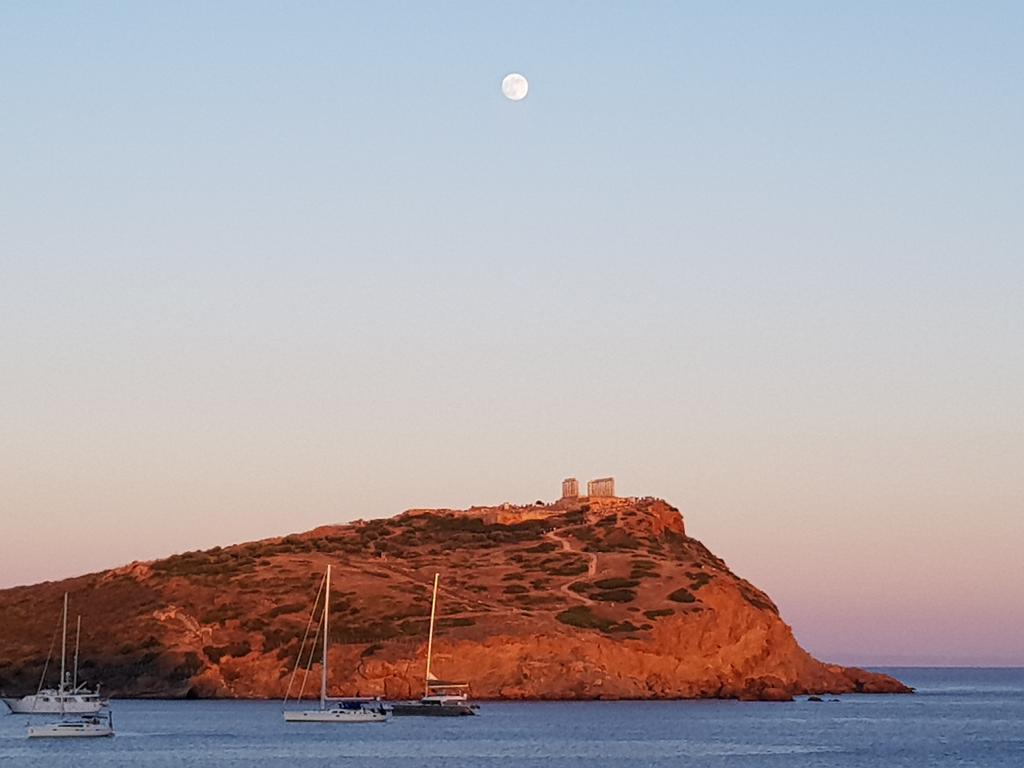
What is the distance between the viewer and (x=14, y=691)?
428 ft

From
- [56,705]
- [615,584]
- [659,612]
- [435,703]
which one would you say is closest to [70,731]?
[56,705]

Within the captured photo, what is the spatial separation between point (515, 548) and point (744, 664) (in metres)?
30.3

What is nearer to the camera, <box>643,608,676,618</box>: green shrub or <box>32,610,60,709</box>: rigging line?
<box>32,610,60,709</box>: rigging line

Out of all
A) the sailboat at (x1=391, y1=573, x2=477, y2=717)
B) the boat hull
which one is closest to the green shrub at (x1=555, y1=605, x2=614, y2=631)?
the sailboat at (x1=391, y1=573, x2=477, y2=717)

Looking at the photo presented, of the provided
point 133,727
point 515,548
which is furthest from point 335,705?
point 515,548

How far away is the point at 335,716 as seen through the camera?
10019 centimetres

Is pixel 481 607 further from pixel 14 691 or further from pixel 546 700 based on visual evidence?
pixel 14 691

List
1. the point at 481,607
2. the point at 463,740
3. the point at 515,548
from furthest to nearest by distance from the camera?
the point at 515,548, the point at 481,607, the point at 463,740

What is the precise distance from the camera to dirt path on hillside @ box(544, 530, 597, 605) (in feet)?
445

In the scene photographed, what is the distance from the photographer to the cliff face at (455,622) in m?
122

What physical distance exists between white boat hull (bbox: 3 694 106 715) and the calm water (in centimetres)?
162

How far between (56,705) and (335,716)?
786 inches

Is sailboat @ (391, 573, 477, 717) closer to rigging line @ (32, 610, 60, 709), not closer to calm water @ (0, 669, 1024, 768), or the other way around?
calm water @ (0, 669, 1024, 768)

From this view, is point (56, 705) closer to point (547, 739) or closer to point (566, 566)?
point (547, 739)
